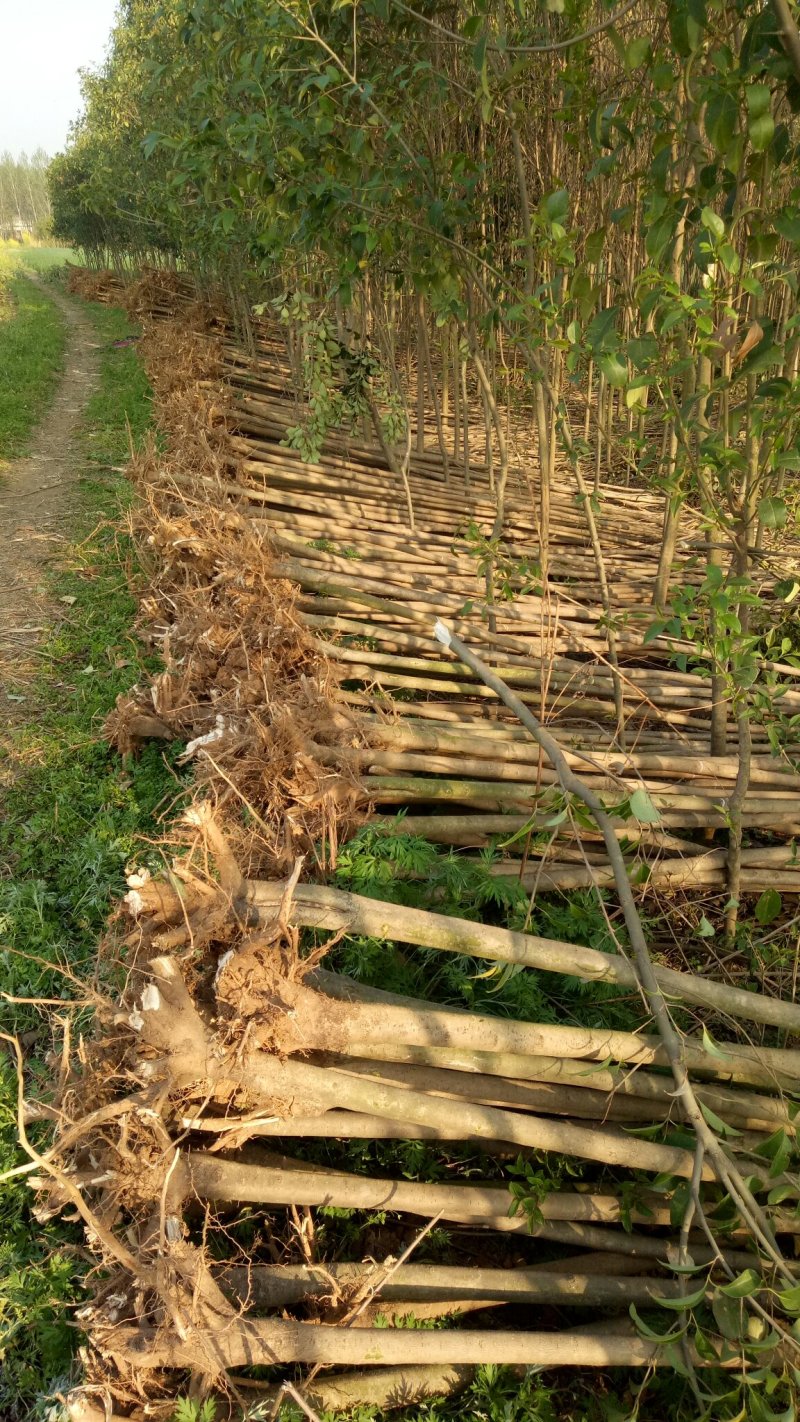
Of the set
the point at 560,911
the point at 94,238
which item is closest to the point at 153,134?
the point at 560,911

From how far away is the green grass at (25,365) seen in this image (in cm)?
798

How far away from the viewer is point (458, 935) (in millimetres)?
1707

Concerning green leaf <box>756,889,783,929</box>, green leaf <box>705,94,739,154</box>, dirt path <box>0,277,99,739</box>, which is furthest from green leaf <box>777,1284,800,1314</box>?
dirt path <box>0,277,99,739</box>

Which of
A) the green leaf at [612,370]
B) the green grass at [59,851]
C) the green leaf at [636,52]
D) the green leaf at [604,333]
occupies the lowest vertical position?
the green grass at [59,851]

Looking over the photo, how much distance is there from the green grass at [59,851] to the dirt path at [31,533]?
4.9 inches

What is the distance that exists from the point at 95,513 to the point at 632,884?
16.7 ft

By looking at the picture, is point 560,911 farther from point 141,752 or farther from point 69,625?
point 69,625

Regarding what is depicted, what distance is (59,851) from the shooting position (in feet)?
9.76

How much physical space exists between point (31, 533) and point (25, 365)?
581 centimetres

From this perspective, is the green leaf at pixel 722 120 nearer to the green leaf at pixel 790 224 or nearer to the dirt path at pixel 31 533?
the green leaf at pixel 790 224

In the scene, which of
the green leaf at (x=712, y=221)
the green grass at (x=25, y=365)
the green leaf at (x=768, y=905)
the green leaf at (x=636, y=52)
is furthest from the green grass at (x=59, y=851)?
the green grass at (x=25, y=365)

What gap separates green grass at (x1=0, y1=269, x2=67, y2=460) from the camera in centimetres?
798

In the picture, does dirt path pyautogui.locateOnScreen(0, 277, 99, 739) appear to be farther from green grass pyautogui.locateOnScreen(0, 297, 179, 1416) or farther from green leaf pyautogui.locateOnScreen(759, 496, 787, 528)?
green leaf pyautogui.locateOnScreen(759, 496, 787, 528)

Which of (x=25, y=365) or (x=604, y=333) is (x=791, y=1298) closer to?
(x=604, y=333)
